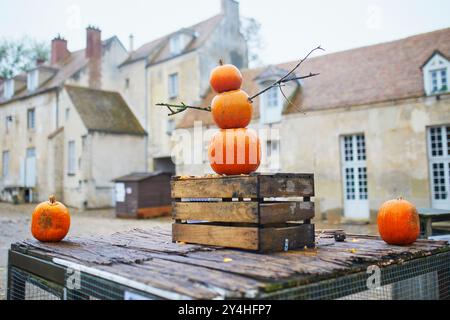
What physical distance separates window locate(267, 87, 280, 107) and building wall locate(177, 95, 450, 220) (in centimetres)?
111

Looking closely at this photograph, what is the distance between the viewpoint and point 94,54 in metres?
29.4

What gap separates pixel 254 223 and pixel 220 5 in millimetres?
25767

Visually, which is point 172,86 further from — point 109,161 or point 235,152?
point 235,152

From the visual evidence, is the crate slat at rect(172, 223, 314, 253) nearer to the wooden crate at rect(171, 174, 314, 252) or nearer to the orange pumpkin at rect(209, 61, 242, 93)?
the wooden crate at rect(171, 174, 314, 252)

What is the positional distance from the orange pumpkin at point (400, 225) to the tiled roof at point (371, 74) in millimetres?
13271

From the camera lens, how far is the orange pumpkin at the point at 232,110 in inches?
180

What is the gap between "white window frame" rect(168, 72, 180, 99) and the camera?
1044 inches

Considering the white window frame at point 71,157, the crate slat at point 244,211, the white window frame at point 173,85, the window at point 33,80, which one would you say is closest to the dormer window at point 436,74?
the crate slat at point 244,211

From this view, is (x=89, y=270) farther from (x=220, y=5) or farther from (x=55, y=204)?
(x=220, y=5)

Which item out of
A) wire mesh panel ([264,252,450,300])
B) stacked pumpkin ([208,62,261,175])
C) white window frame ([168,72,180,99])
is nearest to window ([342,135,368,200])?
white window frame ([168,72,180,99])

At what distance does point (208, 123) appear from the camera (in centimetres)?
2238

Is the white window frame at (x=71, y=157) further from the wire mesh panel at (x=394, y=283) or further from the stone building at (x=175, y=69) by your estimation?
the wire mesh panel at (x=394, y=283)

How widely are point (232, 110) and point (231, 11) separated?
24788mm
